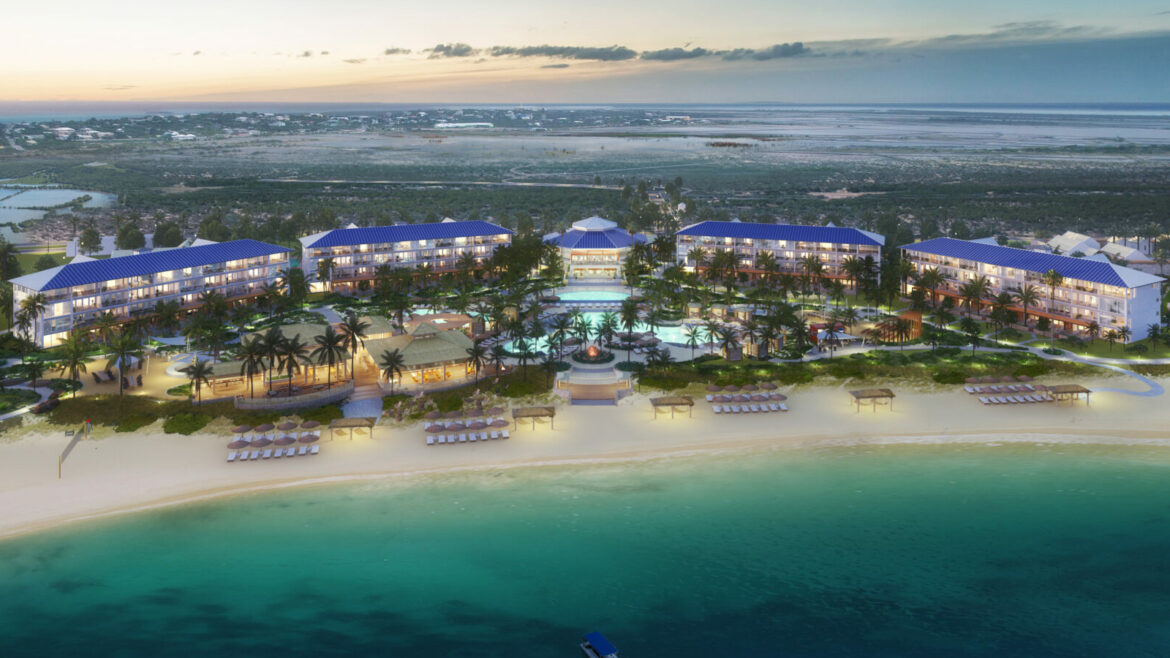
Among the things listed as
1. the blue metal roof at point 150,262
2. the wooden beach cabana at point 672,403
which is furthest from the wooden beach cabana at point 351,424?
the blue metal roof at point 150,262

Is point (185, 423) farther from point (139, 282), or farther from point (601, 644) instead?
point (601, 644)

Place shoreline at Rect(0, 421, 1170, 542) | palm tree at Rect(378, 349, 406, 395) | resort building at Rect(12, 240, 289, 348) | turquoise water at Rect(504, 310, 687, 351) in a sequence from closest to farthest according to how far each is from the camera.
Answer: shoreline at Rect(0, 421, 1170, 542), palm tree at Rect(378, 349, 406, 395), resort building at Rect(12, 240, 289, 348), turquoise water at Rect(504, 310, 687, 351)

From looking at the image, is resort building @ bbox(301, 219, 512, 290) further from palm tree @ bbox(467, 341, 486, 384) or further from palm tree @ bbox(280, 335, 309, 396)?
palm tree @ bbox(280, 335, 309, 396)

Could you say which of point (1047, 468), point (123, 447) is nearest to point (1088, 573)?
point (1047, 468)

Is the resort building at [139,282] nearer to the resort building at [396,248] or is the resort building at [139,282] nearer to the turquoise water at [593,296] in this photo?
the resort building at [396,248]

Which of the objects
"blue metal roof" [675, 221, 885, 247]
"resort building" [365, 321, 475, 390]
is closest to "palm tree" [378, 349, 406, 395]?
"resort building" [365, 321, 475, 390]
